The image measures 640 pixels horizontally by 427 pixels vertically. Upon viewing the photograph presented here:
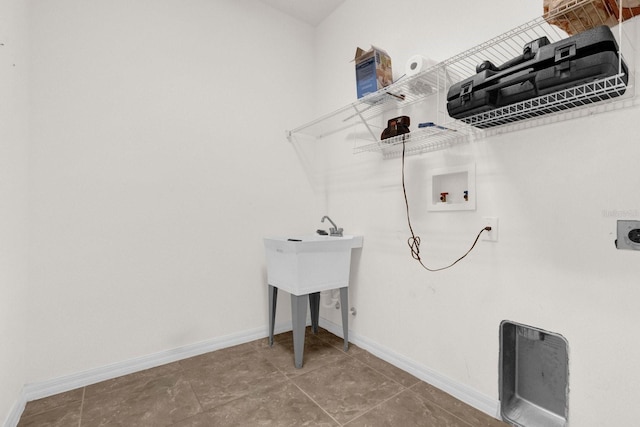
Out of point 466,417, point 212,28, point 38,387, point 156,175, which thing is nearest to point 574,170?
point 466,417

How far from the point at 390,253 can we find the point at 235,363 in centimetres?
121

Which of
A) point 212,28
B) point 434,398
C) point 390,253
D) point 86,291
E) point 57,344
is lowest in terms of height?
point 434,398

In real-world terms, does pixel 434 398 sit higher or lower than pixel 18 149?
lower

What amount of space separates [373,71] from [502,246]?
119 centimetres

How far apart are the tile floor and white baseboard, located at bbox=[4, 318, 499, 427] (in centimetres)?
4

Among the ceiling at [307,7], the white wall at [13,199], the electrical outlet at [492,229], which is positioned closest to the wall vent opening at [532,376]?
the electrical outlet at [492,229]

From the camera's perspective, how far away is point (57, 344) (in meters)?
1.66

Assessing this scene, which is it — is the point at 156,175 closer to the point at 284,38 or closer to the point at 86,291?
the point at 86,291

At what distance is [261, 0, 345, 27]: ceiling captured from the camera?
2.40m

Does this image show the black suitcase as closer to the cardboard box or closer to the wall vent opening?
the cardboard box

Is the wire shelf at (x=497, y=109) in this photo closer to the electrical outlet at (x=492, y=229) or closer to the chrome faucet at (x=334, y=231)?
the electrical outlet at (x=492, y=229)

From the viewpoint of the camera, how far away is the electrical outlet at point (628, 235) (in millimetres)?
1051

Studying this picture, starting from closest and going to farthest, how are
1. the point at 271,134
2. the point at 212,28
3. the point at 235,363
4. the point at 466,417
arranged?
1. the point at 466,417
2. the point at 235,363
3. the point at 212,28
4. the point at 271,134

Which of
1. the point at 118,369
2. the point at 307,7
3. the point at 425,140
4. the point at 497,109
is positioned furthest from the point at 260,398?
the point at 307,7
